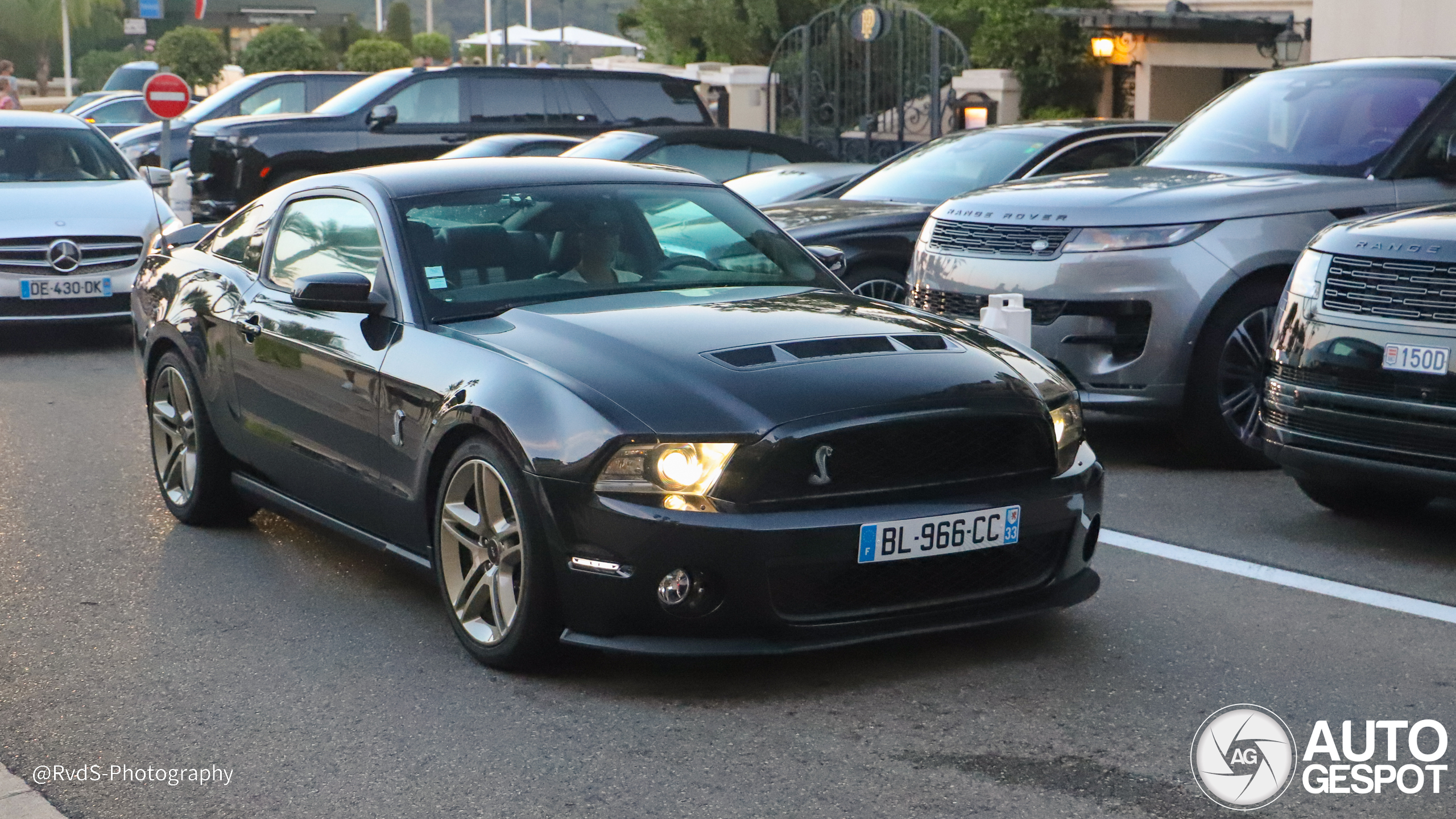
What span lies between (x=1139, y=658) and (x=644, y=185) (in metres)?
2.38

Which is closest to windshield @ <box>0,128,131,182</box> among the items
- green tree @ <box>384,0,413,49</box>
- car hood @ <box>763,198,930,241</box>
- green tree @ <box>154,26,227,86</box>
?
car hood @ <box>763,198,930,241</box>

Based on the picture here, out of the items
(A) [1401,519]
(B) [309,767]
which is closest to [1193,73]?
(A) [1401,519]

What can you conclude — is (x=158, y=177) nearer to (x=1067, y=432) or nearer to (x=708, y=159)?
(x=708, y=159)

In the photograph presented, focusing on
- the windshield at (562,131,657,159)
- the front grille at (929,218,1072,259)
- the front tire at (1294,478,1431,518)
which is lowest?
the front tire at (1294,478,1431,518)

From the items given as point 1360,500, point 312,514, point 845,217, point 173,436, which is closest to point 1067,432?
point 1360,500

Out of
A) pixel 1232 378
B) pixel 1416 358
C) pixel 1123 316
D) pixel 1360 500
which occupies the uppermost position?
pixel 1416 358

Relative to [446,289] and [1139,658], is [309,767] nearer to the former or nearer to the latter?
[446,289]

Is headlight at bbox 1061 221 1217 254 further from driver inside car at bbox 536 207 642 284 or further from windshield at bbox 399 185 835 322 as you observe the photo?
driver inside car at bbox 536 207 642 284

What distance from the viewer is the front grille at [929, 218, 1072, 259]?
8.21m

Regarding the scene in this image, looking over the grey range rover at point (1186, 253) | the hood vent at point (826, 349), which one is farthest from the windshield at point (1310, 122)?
the hood vent at point (826, 349)

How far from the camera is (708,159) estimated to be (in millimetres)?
15289

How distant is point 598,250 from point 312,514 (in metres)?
1.34

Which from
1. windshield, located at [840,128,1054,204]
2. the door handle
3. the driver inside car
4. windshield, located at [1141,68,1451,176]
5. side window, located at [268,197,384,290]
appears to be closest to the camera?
the driver inside car

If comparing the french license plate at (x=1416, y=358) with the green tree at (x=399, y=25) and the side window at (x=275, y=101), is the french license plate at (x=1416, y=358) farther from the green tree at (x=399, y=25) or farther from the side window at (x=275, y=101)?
the green tree at (x=399, y=25)
